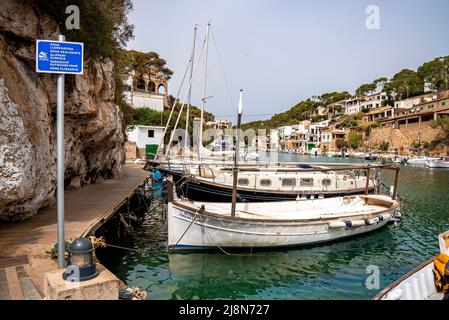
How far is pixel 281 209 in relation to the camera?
1550 centimetres

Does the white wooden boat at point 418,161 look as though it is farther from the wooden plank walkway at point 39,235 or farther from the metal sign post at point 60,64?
the metal sign post at point 60,64

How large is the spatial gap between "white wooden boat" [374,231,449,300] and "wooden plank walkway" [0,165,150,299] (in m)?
7.27

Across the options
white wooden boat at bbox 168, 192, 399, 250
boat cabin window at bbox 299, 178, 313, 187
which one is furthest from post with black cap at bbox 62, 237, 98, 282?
boat cabin window at bbox 299, 178, 313, 187

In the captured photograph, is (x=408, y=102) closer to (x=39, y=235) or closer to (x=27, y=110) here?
(x=27, y=110)

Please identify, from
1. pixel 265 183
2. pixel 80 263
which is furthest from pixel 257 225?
pixel 265 183

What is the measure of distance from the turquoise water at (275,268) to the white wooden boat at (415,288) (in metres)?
2.45

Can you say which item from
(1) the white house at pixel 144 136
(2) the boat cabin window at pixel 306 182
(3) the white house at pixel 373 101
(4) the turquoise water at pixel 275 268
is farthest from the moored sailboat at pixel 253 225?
(3) the white house at pixel 373 101

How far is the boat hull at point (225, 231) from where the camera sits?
1184 cm

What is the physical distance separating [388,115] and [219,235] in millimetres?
101018

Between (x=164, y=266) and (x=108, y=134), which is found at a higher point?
(x=108, y=134)

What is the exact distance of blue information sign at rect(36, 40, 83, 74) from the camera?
5324 mm

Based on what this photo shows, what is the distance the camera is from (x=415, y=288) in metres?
7.14
